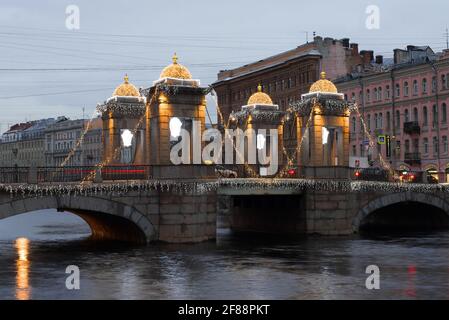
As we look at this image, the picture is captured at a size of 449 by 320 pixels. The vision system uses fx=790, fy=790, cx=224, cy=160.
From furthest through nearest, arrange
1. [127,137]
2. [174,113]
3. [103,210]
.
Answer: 1. [127,137]
2. [174,113]
3. [103,210]

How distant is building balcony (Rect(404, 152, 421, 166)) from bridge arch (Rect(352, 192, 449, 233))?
1650 centimetres

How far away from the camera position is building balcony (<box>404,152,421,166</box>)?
7500 cm

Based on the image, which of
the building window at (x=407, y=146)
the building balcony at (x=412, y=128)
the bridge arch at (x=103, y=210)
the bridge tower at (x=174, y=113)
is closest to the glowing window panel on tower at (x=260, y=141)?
the bridge tower at (x=174, y=113)

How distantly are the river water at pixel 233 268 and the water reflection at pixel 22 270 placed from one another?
0.11 ft

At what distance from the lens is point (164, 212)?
40.5m

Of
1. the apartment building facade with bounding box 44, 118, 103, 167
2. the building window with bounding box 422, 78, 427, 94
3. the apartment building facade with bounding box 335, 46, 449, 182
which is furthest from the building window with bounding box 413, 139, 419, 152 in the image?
the apartment building facade with bounding box 44, 118, 103, 167

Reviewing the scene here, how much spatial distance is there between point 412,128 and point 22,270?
50418 mm

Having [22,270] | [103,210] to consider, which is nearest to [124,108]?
[103,210]

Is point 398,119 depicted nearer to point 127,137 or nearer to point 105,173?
point 127,137

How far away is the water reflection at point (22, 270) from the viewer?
26734mm

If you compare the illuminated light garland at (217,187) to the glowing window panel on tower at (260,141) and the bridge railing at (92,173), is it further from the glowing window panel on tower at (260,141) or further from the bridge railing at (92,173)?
the glowing window panel on tower at (260,141)

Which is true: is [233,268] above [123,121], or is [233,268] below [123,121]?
below

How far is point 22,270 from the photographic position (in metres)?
32.7
